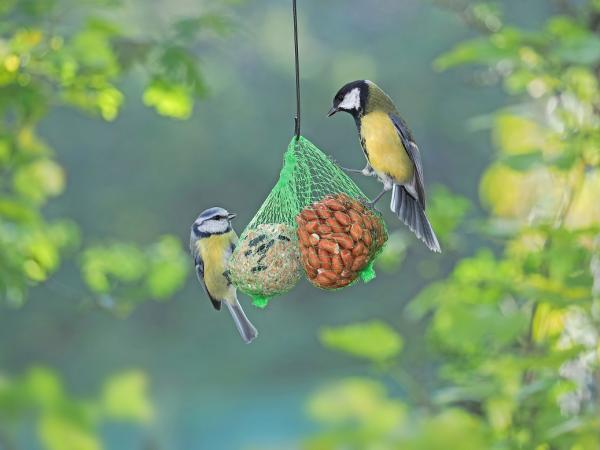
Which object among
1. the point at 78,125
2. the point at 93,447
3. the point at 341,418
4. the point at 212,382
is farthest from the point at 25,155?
the point at 212,382

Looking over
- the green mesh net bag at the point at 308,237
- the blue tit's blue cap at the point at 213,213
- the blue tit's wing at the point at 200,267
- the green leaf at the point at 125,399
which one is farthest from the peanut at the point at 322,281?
the green leaf at the point at 125,399

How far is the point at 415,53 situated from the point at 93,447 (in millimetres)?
8345

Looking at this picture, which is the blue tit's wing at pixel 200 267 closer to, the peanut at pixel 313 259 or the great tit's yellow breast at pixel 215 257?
the great tit's yellow breast at pixel 215 257

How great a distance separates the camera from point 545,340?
2793mm

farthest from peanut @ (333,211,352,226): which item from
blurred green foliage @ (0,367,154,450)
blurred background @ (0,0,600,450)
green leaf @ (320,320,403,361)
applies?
blurred green foliage @ (0,367,154,450)

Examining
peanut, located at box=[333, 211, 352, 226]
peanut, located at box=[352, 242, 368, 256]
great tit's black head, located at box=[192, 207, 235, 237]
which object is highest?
great tit's black head, located at box=[192, 207, 235, 237]

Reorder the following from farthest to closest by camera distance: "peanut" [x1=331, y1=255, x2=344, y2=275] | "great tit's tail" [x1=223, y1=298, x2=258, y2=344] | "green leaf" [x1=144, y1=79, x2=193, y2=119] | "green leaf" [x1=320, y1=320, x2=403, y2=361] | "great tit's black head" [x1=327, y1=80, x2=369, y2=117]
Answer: "green leaf" [x1=320, y1=320, x2=403, y2=361], "green leaf" [x1=144, y1=79, x2=193, y2=119], "great tit's tail" [x1=223, y1=298, x2=258, y2=344], "great tit's black head" [x1=327, y1=80, x2=369, y2=117], "peanut" [x1=331, y1=255, x2=344, y2=275]

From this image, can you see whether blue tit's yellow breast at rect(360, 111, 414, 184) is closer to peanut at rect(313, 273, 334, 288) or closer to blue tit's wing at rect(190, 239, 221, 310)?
peanut at rect(313, 273, 334, 288)

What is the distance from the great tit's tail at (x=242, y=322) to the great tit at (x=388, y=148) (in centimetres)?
37

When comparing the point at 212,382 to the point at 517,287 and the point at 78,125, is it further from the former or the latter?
the point at 517,287

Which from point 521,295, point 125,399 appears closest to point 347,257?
point 521,295

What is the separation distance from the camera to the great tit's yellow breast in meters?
2.12

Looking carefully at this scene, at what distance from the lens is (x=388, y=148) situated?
188 centimetres

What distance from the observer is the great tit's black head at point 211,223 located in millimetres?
2041
